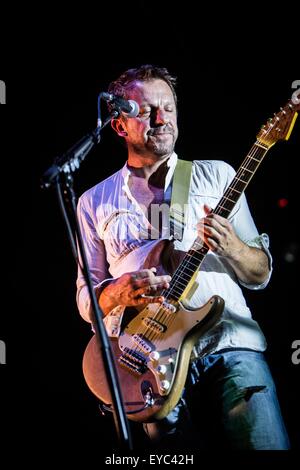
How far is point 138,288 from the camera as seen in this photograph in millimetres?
2650

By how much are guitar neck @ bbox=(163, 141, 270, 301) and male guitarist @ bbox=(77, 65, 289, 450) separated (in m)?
0.06

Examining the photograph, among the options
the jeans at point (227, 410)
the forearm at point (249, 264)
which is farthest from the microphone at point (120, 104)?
the jeans at point (227, 410)

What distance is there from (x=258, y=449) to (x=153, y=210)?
1.44 metres

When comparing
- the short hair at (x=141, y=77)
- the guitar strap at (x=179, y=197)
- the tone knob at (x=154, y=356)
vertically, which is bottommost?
the tone knob at (x=154, y=356)

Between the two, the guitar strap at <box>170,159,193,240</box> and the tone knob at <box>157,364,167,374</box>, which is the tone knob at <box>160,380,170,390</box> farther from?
the guitar strap at <box>170,159,193,240</box>

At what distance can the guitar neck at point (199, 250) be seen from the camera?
8.71 feet

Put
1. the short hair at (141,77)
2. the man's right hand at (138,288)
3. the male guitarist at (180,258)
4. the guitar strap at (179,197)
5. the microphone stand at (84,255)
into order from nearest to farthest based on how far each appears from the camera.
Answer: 1. the microphone stand at (84,255)
2. the male guitarist at (180,258)
3. the man's right hand at (138,288)
4. the guitar strap at (179,197)
5. the short hair at (141,77)

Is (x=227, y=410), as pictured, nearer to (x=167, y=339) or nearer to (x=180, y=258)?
(x=167, y=339)

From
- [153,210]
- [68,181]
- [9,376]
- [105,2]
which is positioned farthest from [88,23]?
[9,376]

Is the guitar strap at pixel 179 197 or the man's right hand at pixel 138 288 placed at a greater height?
the guitar strap at pixel 179 197

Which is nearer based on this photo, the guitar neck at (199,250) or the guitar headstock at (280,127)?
the guitar neck at (199,250)

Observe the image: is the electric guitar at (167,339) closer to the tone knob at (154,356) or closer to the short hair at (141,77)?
the tone knob at (154,356)

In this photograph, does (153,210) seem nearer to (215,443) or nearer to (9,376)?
(215,443)

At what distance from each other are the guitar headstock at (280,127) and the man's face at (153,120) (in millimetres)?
607
